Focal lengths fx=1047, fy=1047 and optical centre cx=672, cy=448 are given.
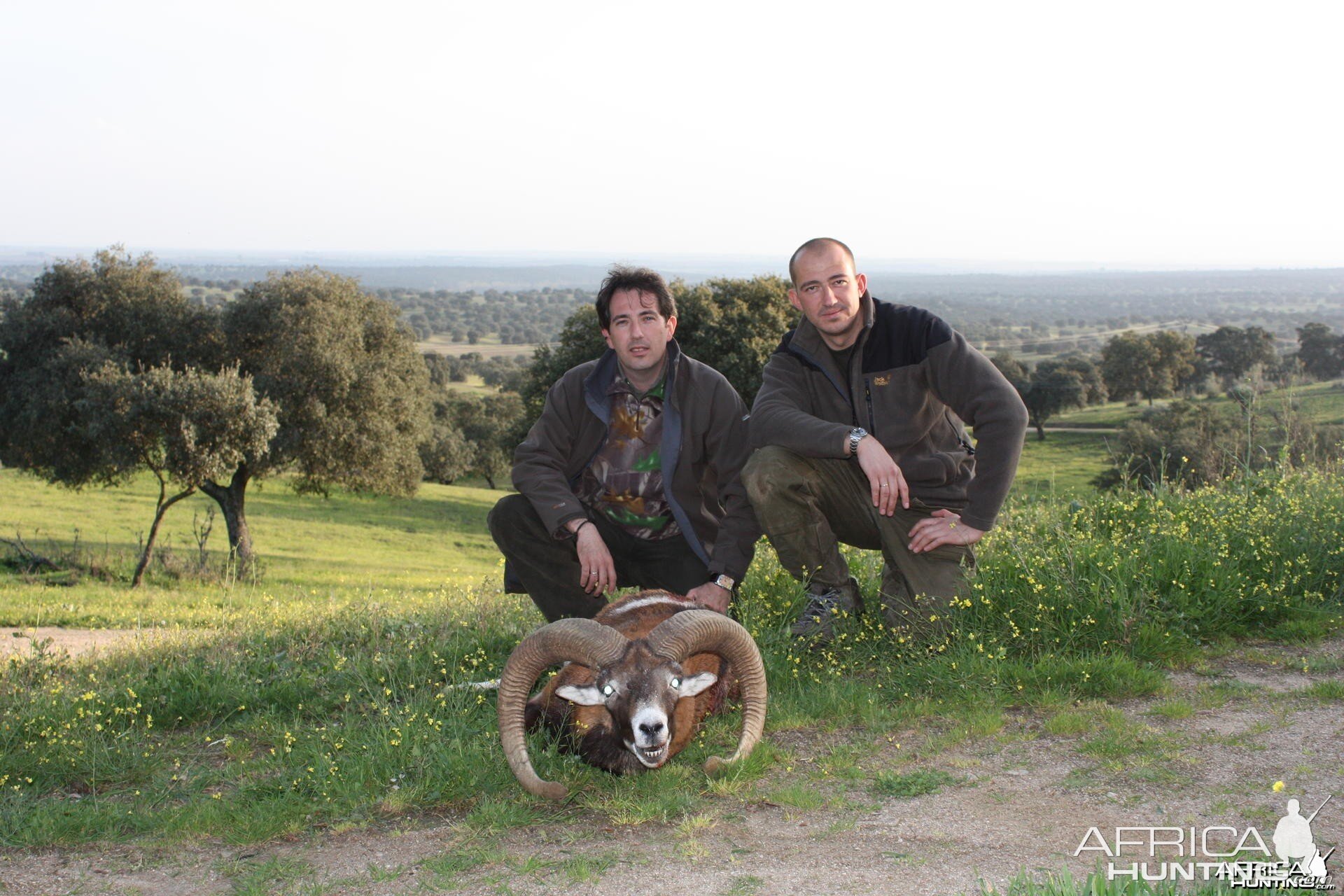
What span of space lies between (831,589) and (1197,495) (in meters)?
3.69

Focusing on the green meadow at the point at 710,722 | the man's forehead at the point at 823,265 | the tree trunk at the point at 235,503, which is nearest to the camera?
the green meadow at the point at 710,722

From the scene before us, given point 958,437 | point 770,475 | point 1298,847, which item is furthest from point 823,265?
point 1298,847

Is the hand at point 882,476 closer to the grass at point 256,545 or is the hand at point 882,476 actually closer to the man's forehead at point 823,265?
the man's forehead at point 823,265

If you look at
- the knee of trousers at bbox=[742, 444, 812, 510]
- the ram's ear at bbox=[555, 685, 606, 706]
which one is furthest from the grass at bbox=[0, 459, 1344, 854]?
the knee of trousers at bbox=[742, 444, 812, 510]

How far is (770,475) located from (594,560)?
1.26m

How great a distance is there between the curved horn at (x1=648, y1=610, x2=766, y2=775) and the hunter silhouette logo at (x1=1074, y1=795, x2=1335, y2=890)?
1.71m

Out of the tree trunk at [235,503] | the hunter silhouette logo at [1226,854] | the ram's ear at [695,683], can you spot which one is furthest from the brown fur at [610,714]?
the tree trunk at [235,503]

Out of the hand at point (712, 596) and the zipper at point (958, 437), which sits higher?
the zipper at point (958, 437)

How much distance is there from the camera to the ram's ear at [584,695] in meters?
5.39

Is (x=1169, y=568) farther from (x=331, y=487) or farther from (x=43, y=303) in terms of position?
(x=331, y=487)

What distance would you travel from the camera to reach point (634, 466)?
707 centimetres

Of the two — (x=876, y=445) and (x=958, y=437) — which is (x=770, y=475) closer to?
(x=876, y=445)

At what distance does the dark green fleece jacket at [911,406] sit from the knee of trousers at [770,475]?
104mm

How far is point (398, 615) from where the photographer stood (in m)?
8.74
